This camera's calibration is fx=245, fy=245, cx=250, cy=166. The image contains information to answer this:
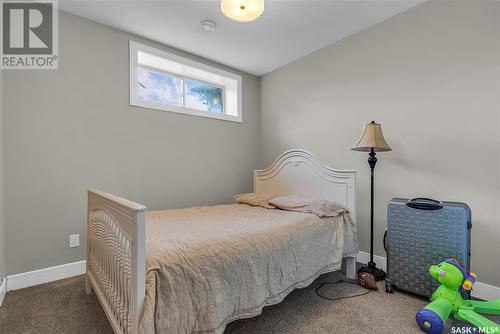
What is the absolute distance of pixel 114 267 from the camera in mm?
1332

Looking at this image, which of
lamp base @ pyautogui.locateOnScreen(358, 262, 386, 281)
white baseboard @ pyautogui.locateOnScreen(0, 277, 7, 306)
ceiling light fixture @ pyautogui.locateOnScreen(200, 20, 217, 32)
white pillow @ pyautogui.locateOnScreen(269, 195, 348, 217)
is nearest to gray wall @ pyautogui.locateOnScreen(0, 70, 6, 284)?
white baseboard @ pyautogui.locateOnScreen(0, 277, 7, 306)

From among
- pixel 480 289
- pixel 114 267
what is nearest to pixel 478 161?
pixel 480 289

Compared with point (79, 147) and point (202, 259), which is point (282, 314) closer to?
point (202, 259)

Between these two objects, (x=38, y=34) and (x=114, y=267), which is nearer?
(x=114, y=267)

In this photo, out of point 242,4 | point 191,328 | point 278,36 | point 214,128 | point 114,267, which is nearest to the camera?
point 191,328

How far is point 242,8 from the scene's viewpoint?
1.69 metres

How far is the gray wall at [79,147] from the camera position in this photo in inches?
82.1

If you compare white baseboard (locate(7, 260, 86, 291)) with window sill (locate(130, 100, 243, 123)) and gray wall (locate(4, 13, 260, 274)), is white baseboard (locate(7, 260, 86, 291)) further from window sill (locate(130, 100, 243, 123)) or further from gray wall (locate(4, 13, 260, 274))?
window sill (locate(130, 100, 243, 123))

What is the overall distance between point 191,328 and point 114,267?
550mm

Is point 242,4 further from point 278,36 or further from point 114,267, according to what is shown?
point 114,267

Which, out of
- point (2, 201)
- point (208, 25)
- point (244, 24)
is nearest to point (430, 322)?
point (244, 24)

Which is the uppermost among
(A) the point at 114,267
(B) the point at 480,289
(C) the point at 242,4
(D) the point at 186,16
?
(D) the point at 186,16

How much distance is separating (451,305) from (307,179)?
4.83 feet

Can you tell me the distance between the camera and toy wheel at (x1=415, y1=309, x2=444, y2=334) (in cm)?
139
